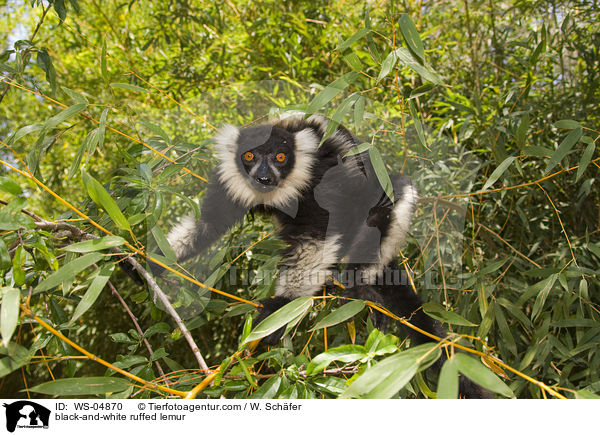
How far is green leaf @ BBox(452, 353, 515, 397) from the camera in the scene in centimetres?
44

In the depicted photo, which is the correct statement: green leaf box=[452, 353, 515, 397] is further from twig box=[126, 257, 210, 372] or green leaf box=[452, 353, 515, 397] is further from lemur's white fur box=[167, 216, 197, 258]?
lemur's white fur box=[167, 216, 197, 258]

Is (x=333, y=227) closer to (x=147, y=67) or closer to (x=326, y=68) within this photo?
(x=326, y=68)

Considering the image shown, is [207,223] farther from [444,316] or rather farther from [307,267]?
[444,316]

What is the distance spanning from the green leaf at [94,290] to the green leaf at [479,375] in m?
0.49

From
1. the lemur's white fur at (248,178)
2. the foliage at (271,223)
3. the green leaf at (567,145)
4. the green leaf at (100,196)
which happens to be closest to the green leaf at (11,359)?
the foliage at (271,223)

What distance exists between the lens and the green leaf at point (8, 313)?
1.45ft

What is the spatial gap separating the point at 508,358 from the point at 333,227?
2.27ft

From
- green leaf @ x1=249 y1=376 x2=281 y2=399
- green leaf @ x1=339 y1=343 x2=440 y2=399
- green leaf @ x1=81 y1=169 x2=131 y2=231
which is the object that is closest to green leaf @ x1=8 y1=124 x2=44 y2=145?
green leaf @ x1=81 y1=169 x2=131 y2=231

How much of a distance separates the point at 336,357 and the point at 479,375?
212 mm

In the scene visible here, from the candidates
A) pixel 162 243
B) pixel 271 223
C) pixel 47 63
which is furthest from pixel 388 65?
pixel 47 63

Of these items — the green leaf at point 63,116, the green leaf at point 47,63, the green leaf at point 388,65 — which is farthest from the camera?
the green leaf at point 47,63

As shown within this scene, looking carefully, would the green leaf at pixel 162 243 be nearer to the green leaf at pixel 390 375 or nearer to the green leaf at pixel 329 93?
the green leaf at pixel 329 93

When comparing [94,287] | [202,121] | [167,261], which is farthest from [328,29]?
[94,287]
